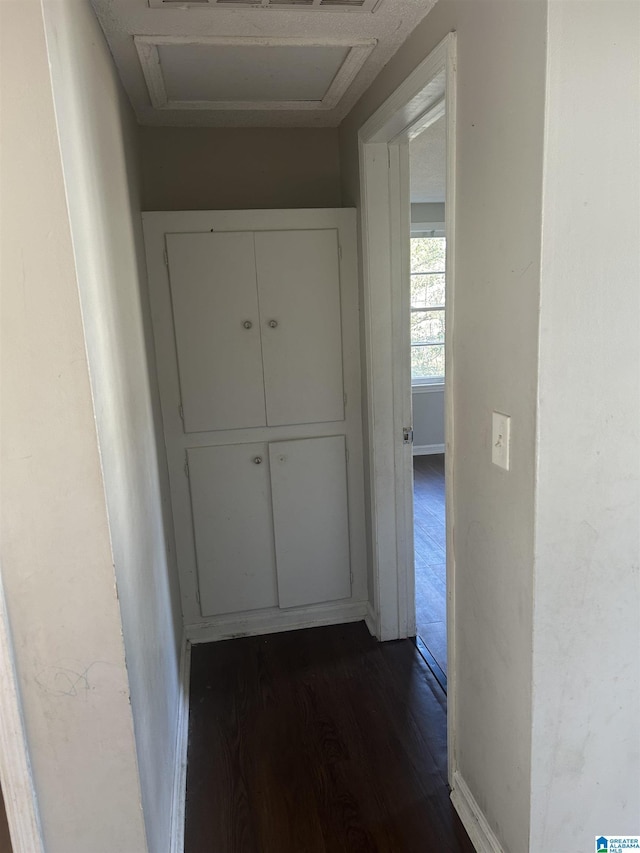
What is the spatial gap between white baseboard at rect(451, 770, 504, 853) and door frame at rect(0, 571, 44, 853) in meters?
1.12

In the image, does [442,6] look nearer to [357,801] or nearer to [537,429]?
[537,429]

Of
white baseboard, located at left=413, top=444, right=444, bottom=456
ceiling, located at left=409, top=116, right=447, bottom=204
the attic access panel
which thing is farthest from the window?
the attic access panel

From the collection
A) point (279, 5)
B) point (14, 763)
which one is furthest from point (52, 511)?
point (279, 5)

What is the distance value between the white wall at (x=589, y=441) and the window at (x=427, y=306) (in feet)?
13.4

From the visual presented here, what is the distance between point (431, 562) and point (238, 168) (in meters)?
2.32

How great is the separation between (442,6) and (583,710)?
5.74 feet

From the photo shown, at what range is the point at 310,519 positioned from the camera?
261 cm

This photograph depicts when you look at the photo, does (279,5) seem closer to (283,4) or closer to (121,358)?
(283,4)

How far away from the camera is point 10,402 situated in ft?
3.35

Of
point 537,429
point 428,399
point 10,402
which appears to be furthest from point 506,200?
point 428,399

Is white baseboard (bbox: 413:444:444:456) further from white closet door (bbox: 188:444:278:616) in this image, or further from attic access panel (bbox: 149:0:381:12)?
attic access panel (bbox: 149:0:381:12)

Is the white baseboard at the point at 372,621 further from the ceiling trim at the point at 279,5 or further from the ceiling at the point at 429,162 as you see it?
the ceiling trim at the point at 279,5

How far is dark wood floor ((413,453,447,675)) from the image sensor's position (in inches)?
102

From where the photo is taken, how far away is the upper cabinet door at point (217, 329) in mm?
2328
